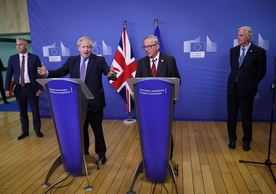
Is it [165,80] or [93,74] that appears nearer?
[165,80]

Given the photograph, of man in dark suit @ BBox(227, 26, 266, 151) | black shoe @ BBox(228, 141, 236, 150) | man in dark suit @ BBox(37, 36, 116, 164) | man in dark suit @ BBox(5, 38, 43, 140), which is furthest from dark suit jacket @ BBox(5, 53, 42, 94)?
black shoe @ BBox(228, 141, 236, 150)

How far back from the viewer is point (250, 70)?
3080 millimetres

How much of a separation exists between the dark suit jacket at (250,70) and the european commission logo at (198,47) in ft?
4.29

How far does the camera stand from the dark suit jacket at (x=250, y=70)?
3051 millimetres

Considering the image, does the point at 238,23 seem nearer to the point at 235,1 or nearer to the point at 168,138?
the point at 235,1

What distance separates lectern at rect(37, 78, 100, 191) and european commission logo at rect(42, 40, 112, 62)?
2664mm

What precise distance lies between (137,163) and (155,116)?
1.22 m

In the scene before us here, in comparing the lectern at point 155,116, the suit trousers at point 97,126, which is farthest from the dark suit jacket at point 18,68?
the lectern at point 155,116

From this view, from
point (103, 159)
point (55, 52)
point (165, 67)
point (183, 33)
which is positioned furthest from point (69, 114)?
point (55, 52)

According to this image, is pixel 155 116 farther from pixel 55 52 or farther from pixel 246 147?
pixel 55 52

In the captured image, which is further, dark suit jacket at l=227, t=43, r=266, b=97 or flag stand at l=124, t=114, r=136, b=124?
flag stand at l=124, t=114, r=136, b=124

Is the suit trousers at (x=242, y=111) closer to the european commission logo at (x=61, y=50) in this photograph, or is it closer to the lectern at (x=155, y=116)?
the lectern at (x=155, y=116)

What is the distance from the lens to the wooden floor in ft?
7.91

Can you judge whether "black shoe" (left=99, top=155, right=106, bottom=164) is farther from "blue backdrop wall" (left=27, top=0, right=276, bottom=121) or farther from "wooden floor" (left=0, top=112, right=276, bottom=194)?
"blue backdrop wall" (left=27, top=0, right=276, bottom=121)
